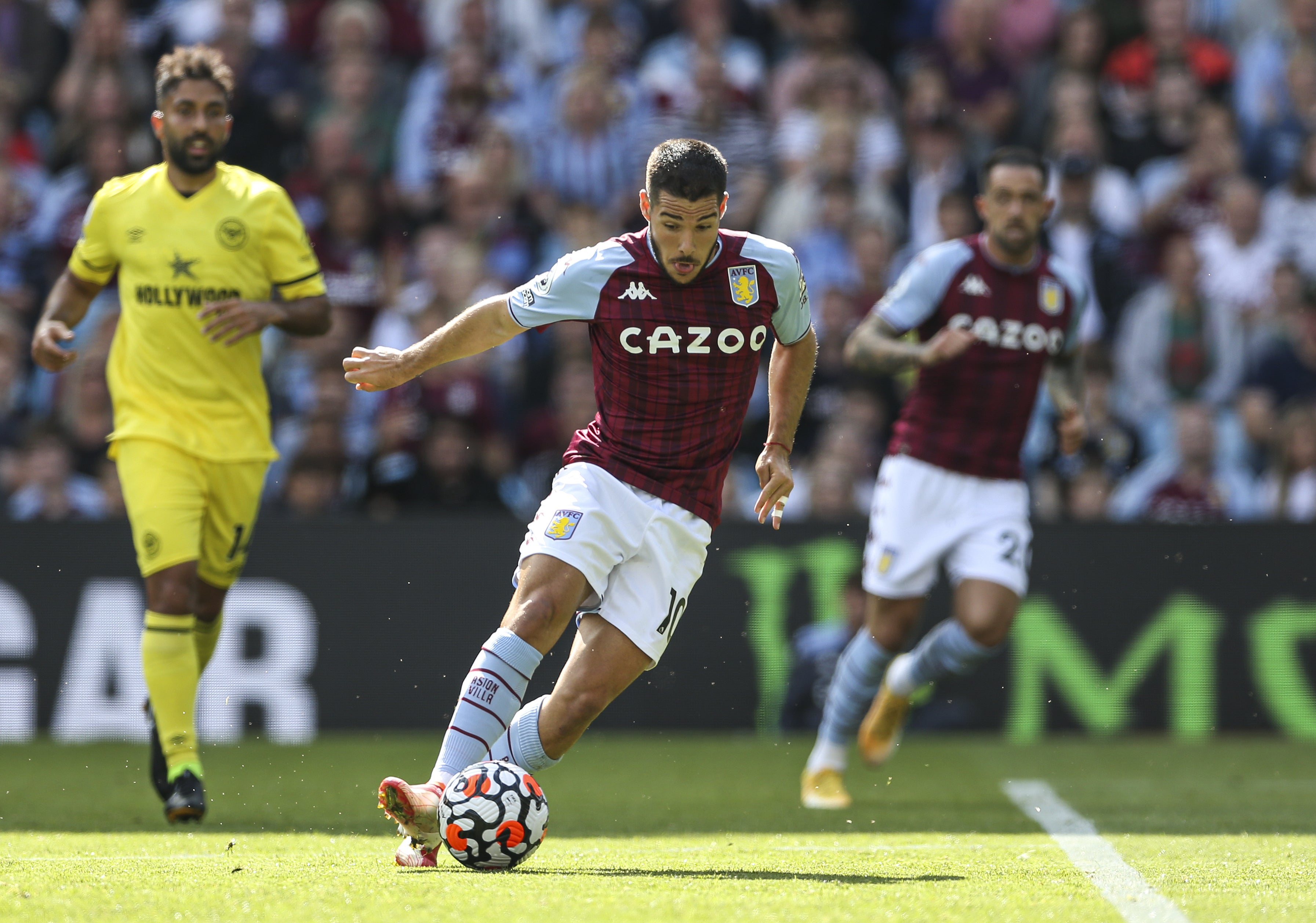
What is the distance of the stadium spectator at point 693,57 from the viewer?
1267 centimetres

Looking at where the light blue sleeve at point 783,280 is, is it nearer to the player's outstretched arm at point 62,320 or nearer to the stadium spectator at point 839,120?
the player's outstretched arm at point 62,320

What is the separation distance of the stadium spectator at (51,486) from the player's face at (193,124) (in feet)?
13.4

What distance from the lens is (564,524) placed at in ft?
17.2

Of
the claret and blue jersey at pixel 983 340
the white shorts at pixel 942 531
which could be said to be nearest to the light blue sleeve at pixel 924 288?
the claret and blue jersey at pixel 983 340

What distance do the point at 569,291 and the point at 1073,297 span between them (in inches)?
126

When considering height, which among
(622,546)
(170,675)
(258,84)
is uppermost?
(258,84)

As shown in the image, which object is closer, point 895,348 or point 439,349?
point 439,349

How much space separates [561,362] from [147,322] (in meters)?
4.66

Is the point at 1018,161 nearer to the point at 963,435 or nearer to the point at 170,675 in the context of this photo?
the point at 963,435

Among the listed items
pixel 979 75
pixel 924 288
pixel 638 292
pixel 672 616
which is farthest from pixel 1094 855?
pixel 979 75

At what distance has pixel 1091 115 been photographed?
1259 cm

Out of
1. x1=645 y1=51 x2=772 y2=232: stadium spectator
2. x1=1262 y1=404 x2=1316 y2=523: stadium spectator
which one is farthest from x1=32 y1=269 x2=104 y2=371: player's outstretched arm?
Result: x1=1262 y1=404 x2=1316 y2=523: stadium spectator

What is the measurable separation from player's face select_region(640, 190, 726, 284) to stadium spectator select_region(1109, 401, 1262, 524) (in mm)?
6115

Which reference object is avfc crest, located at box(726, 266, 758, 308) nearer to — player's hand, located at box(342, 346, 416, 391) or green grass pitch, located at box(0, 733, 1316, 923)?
player's hand, located at box(342, 346, 416, 391)
